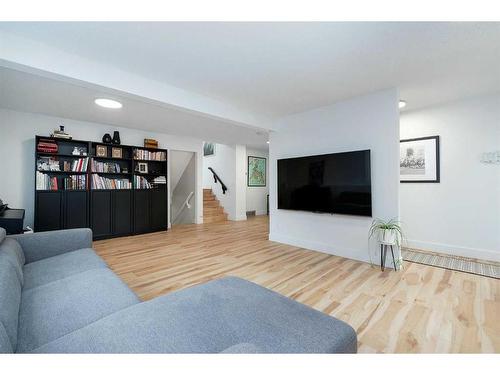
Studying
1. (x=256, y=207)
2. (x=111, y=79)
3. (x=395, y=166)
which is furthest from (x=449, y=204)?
(x=256, y=207)

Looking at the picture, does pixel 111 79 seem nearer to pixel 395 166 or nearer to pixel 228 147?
pixel 395 166

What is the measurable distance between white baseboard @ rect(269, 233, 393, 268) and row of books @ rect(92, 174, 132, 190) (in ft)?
10.1

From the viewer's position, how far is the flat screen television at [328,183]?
2951 mm

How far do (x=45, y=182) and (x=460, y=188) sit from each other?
6402mm

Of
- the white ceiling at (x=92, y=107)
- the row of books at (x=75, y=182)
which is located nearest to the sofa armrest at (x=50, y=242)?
the white ceiling at (x=92, y=107)

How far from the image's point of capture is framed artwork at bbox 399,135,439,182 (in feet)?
11.1

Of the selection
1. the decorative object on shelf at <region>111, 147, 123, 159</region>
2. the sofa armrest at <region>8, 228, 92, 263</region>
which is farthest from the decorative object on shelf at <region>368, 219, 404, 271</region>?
the decorative object on shelf at <region>111, 147, 123, 159</region>

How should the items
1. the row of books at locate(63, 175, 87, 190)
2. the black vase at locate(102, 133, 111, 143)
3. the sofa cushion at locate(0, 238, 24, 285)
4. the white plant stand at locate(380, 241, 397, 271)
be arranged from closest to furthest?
the sofa cushion at locate(0, 238, 24, 285)
the white plant stand at locate(380, 241, 397, 271)
the row of books at locate(63, 175, 87, 190)
the black vase at locate(102, 133, 111, 143)

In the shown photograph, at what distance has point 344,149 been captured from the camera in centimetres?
321

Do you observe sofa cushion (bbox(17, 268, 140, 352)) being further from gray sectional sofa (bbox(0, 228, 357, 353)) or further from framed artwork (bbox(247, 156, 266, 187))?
framed artwork (bbox(247, 156, 266, 187))

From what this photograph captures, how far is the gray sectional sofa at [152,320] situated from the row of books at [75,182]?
278 cm
